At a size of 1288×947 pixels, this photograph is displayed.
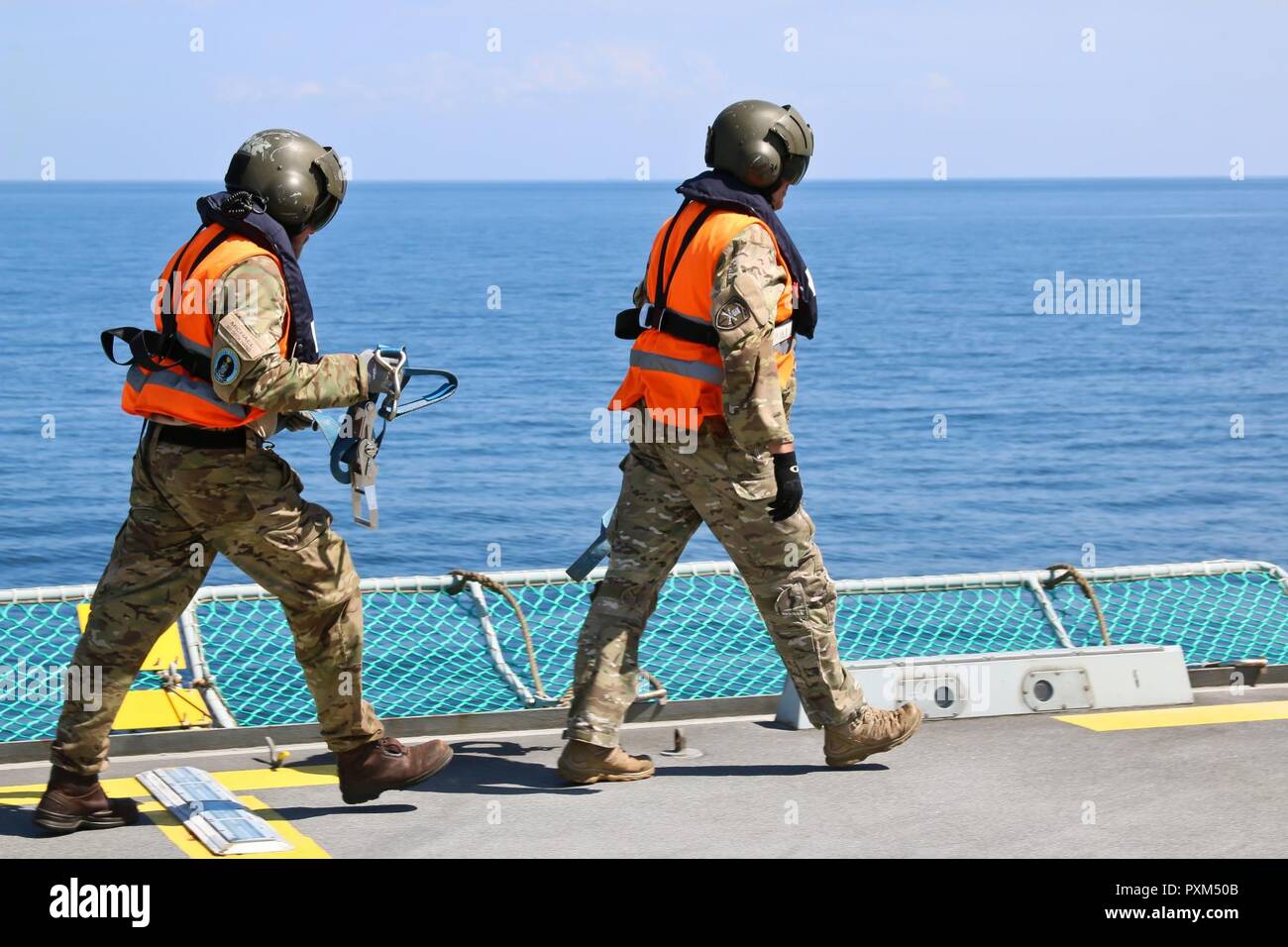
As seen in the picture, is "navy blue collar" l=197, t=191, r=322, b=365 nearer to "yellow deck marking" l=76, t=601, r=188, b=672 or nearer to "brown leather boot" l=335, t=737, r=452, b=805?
"brown leather boot" l=335, t=737, r=452, b=805

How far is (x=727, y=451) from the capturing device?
5656 mm

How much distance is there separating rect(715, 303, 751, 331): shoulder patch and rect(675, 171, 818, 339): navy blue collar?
11.0 inches

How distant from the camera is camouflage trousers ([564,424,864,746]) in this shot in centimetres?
568

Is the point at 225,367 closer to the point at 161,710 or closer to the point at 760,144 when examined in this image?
the point at 760,144

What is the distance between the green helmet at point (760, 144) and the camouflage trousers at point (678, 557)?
34.2 inches

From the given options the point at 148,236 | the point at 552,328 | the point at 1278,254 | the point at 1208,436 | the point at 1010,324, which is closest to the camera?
the point at 1208,436

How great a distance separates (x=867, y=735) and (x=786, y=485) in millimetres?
970

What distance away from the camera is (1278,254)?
96750mm

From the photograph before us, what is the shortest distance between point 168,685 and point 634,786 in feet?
6.31

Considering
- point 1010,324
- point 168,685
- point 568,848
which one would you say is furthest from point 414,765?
point 1010,324

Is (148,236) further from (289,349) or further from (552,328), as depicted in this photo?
(289,349)

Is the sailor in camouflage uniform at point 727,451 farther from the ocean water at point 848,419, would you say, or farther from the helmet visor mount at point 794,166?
the ocean water at point 848,419

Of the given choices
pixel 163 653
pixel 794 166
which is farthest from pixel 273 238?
pixel 163 653

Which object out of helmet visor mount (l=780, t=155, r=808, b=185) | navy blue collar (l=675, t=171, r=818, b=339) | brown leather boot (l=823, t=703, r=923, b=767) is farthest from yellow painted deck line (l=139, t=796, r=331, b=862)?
helmet visor mount (l=780, t=155, r=808, b=185)
